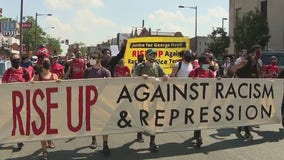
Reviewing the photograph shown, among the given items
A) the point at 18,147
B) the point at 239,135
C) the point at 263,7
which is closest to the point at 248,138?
the point at 239,135

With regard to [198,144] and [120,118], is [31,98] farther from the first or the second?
[198,144]

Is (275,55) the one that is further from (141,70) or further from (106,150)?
(106,150)

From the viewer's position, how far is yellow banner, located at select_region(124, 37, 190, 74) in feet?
52.3

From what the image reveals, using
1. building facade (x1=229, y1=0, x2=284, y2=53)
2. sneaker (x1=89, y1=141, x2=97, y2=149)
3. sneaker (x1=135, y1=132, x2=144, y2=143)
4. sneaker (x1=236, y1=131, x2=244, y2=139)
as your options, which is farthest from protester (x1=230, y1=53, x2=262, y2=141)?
building facade (x1=229, y1=0, x2=284, y2=53)

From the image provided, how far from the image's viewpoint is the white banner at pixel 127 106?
27.4 feet

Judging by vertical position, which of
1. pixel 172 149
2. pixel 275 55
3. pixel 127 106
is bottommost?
pixel 172 149

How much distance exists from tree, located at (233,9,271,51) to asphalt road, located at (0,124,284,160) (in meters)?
48.1

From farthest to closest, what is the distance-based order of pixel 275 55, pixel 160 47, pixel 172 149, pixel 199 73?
pixel 275 55
pixel 160 47
pixel 199 73
pixel 172 149

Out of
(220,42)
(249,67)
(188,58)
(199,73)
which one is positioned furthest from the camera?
(220,42)

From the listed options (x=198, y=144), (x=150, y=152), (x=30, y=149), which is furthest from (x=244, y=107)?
(x=30, y=149)

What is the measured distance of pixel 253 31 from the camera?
57812 mm

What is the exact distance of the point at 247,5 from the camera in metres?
68.7

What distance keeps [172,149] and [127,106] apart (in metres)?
1.14

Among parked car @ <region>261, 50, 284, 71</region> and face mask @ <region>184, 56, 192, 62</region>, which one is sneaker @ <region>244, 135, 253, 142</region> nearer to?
face mask @ <region>184, 56, 192, 62</region>
